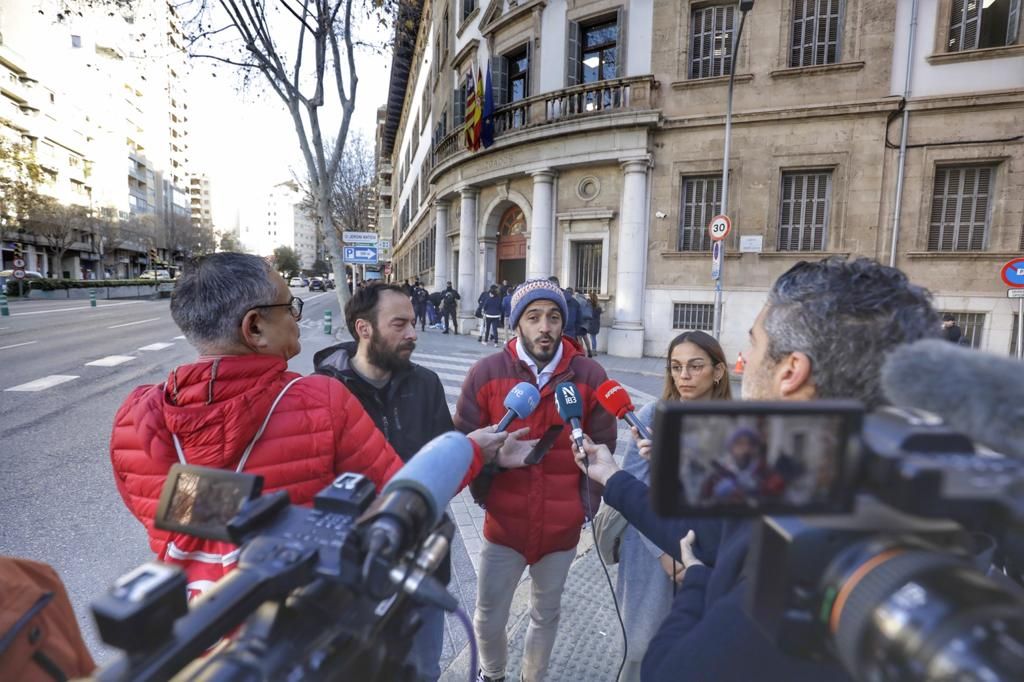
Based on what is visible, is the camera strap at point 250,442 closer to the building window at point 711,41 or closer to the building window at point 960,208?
the building window at point 711,41

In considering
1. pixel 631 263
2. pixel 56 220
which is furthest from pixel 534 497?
pixel 56 220

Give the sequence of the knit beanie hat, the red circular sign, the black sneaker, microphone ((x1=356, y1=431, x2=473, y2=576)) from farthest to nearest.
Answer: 1. the red circular sign
2. the knit beanie hat
3. the black sneaker
4. microphone ((x1=356, y1=431, x2=473, y2=576))

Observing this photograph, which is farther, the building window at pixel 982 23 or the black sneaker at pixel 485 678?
the building window at pixel 982 23

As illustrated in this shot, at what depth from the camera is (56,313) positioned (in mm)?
21172

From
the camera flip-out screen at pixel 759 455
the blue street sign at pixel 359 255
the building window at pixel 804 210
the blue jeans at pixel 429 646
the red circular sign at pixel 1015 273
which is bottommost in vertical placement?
the blue jeans at pixel 429 646

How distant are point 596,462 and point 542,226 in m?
13.5

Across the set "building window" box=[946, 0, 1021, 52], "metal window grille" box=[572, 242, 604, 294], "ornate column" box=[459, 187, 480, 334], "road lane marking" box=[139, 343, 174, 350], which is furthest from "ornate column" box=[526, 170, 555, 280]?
"road lane marking" box=[139, 343, 174, 350]

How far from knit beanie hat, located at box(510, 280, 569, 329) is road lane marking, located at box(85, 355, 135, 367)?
1112 centimetres

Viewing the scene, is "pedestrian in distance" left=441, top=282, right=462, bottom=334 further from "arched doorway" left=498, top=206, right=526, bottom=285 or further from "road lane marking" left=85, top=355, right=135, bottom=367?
"road lane marking" left=85, top=355, right=135, bottom=367

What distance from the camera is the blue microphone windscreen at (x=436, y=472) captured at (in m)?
0.80

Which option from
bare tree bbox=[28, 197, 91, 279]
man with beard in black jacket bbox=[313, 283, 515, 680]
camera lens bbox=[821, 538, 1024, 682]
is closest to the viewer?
camera lens bbox=[821, 538, 1024, 682]

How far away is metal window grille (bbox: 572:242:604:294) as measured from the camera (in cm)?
1465

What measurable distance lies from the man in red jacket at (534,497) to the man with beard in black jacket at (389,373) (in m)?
0.22

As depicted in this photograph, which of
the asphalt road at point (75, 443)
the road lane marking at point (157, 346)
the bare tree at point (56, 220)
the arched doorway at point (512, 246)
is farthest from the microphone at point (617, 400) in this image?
the bare tree at point (56, 220)
